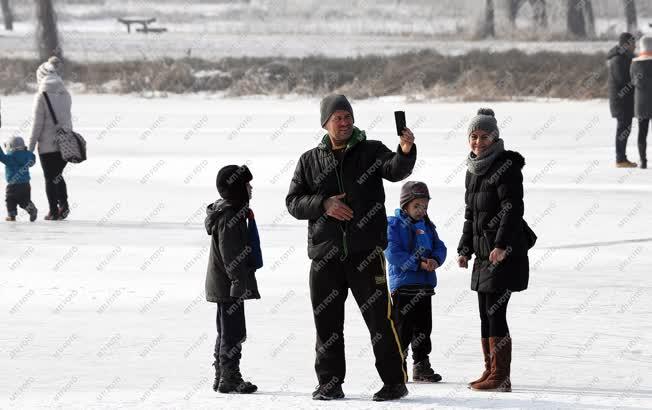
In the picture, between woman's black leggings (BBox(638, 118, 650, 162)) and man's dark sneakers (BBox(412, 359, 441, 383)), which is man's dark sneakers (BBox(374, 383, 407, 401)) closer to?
man's dark sneakers (BBox(412, 359, 441, 383))

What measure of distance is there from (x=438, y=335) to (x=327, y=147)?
93.6 inches

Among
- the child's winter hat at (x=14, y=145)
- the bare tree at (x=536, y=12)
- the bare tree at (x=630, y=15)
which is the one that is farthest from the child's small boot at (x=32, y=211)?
the bare tree at (x=536, y=12)

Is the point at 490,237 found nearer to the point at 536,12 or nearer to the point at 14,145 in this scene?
the point at 14,145

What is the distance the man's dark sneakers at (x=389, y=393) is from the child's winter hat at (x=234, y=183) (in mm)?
1258

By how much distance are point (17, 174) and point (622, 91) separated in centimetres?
816

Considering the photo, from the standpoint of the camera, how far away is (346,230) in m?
7.00

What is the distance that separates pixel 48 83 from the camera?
14.5m

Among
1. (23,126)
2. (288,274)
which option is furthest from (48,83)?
(23,126)

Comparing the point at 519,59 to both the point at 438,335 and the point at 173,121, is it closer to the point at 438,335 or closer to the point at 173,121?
the point at 173,121

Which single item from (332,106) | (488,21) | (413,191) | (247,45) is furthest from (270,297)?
(488,21)

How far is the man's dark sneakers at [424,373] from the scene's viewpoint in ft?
25.5

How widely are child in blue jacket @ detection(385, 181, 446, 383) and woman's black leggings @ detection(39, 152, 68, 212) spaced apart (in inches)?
289

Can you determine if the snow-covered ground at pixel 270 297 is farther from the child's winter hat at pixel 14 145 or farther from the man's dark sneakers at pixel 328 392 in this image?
the child's winter hat at pixel 14 145

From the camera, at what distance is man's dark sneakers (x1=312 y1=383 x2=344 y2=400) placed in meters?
7.10
